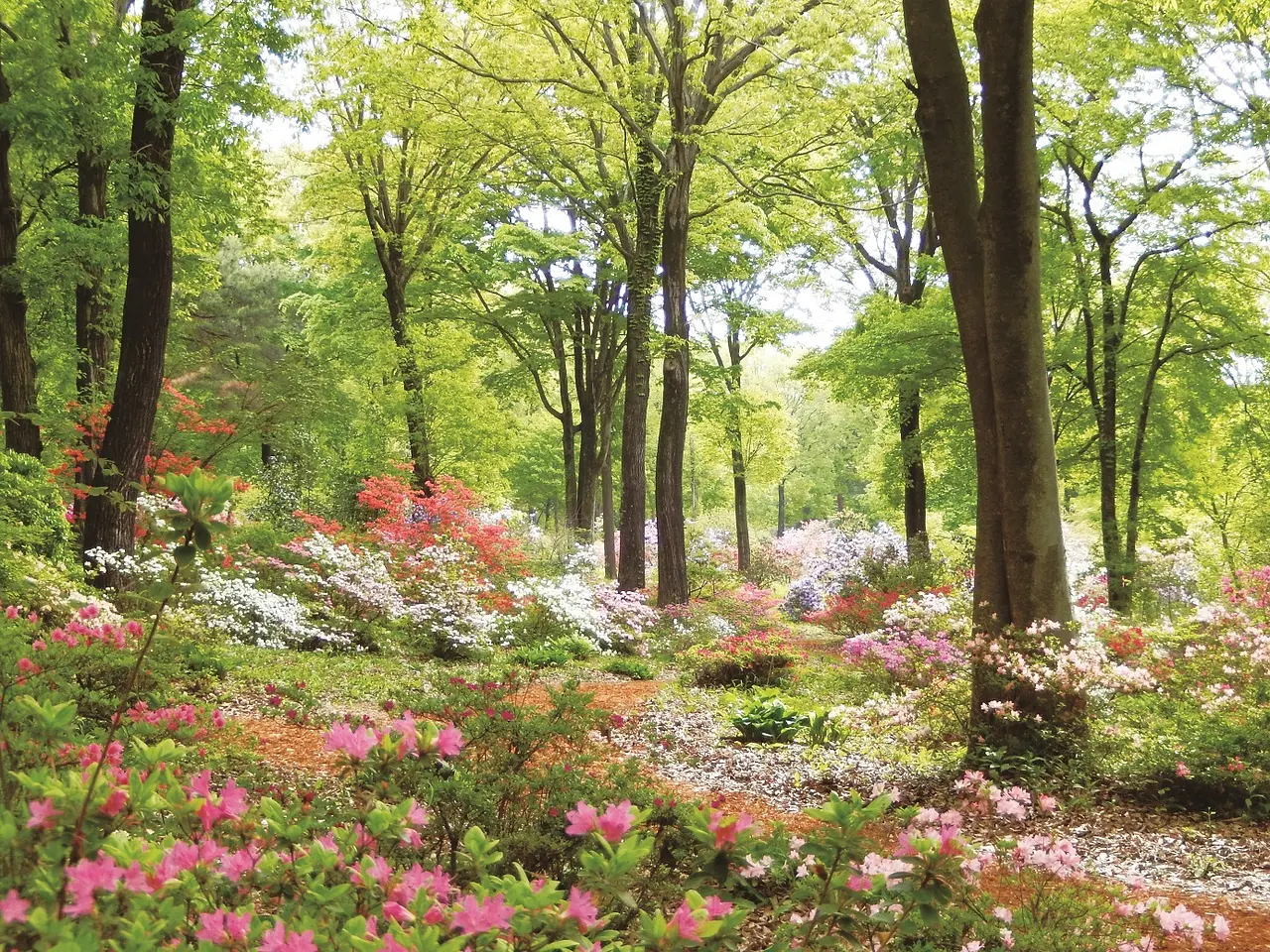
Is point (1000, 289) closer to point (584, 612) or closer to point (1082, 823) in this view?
point (1082, 823)

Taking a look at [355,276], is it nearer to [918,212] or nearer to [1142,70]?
[918,212]

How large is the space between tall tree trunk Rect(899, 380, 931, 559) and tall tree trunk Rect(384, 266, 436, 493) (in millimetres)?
9097

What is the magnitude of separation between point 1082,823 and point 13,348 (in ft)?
37.5

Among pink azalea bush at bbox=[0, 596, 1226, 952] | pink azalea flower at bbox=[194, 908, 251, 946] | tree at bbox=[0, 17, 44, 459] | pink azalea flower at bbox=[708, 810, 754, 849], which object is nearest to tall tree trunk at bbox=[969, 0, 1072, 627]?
pink azalea bush at bbox=[0, 596, 1226, 952]

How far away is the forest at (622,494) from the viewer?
180cm

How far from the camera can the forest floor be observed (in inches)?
144

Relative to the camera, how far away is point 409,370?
1745 cm

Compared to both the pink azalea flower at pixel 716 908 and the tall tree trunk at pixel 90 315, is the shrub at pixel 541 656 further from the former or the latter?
the pink azalea flower at pixel 716 908

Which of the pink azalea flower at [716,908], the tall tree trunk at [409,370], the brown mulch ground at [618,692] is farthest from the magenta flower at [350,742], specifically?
the tall tree trunk at [409,370]

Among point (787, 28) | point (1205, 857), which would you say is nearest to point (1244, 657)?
point (1205, 857)

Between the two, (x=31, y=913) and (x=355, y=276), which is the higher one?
(x=355, y=276)

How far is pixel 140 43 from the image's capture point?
7625mm

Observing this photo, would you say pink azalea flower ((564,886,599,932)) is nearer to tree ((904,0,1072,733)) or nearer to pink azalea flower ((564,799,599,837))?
pink azalea flower ((564,799,599,837))

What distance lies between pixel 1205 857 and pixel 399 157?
1698 cm
